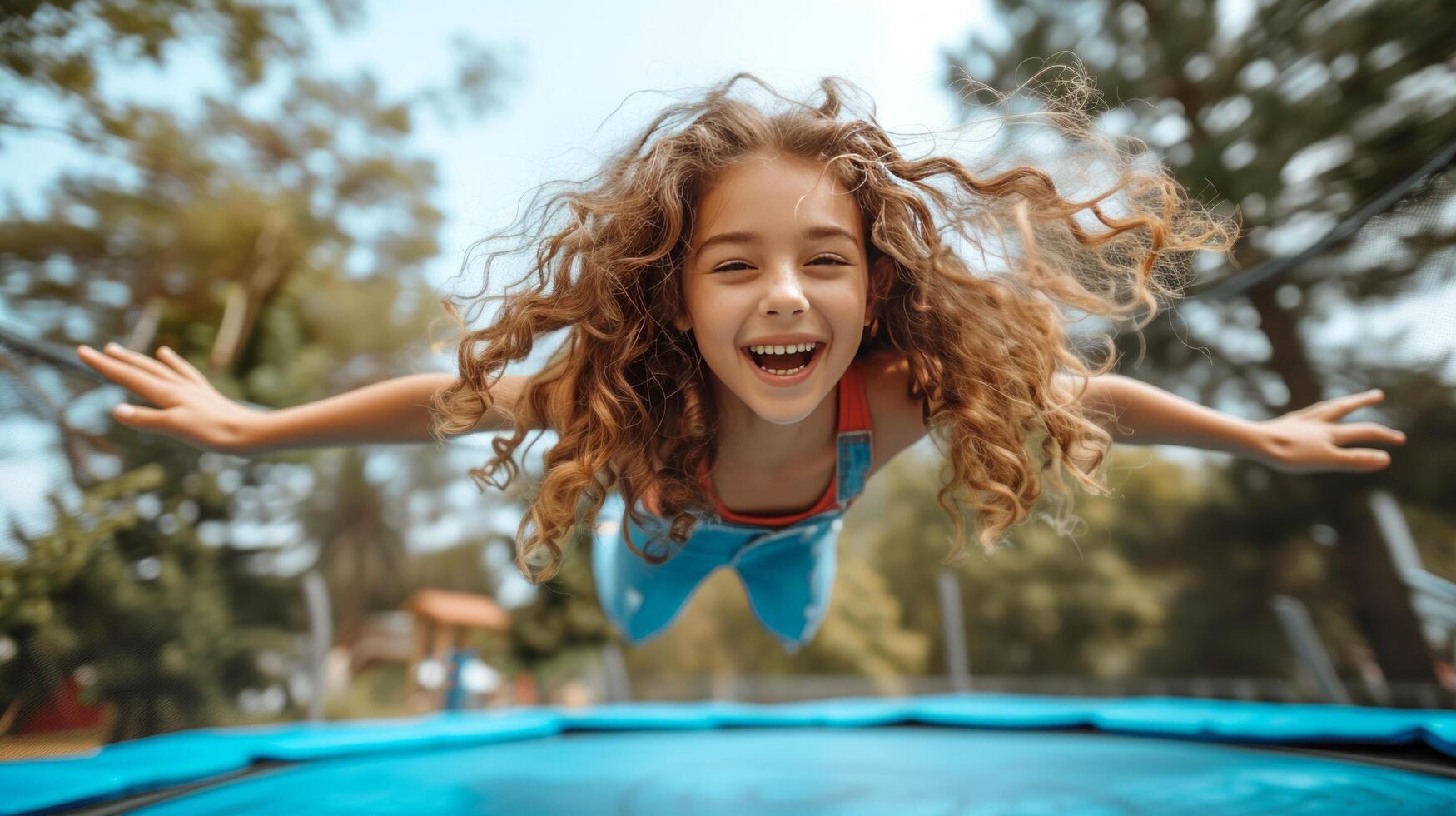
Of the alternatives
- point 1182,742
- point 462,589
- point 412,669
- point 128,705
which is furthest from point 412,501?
point 1182,742

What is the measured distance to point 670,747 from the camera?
201 cm

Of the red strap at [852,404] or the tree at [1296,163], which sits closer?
the red strap at [852,404]

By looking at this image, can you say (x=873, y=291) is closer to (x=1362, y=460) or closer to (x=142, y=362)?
(x=1362, y=460)

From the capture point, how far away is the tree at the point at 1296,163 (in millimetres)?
2473

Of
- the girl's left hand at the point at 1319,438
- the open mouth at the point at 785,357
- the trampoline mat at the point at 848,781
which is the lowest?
the trampoline mat at the point at 848,781

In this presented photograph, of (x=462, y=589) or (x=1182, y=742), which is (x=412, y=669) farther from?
(x=1182, y=742)

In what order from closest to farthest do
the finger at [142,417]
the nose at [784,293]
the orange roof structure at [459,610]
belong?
1. the nose at [784,293]
2. the finger at [142,417]
3. the orange roof structure at [459,610]

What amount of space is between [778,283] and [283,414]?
2.57 ft

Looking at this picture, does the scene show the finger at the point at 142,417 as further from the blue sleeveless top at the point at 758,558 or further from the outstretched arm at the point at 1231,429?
the outstretched arm at the point at 1231,429

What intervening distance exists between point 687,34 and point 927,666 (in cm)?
413

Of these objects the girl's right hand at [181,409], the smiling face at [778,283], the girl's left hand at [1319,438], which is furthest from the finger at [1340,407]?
the girl's right hand at [181,409]

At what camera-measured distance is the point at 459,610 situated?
4410mm

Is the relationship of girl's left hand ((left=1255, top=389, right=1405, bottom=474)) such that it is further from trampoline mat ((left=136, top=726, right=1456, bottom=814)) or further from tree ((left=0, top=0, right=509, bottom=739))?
tree ((left=0, top=0, right=509, bottom=739))

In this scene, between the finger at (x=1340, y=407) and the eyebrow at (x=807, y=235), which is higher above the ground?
the eyebrow at (x=807, y=235)
